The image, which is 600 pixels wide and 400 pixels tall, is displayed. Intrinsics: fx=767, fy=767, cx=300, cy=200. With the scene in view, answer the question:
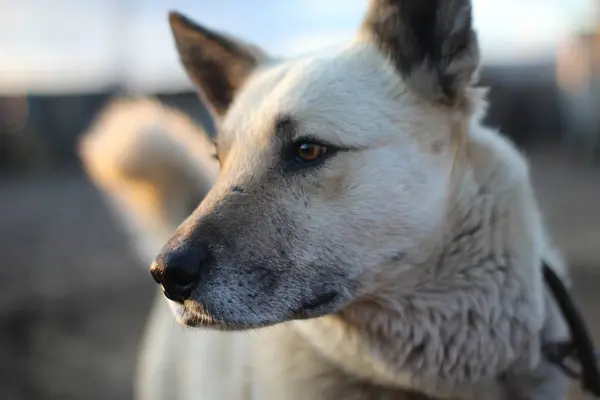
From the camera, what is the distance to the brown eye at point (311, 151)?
5.43 feet

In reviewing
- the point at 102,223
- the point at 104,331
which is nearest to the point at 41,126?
the point at 102,223

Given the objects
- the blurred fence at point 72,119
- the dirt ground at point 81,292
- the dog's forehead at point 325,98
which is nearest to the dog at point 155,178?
the dog's forehead at point 325,98

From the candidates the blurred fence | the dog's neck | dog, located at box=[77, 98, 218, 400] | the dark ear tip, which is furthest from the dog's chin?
the blurred fence

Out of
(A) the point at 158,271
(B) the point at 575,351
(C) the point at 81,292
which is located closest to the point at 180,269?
(A) the point at 158,271

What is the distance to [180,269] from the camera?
4.88 ft

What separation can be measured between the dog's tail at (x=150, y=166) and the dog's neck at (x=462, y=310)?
3.09 ft

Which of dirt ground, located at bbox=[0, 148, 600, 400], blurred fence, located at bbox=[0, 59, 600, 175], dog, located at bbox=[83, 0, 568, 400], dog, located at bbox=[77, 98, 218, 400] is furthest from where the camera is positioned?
blurred fence, located at bbox=[0, 59, 600, 175]

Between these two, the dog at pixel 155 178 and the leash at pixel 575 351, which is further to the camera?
the dog at pixel 155 178

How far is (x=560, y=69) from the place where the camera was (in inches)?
733

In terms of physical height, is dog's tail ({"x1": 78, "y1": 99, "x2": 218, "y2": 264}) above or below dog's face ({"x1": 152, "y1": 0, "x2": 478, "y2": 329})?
below

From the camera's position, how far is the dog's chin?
154cm

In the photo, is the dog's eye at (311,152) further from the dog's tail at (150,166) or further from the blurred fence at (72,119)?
the blurred fence at (72,119)

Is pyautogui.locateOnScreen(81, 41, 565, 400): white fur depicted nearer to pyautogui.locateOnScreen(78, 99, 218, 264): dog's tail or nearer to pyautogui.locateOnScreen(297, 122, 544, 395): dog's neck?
pyautogui.locateOnScreen(297, 122, 544, 395): dog's neck

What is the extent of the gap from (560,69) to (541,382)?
1816cm
